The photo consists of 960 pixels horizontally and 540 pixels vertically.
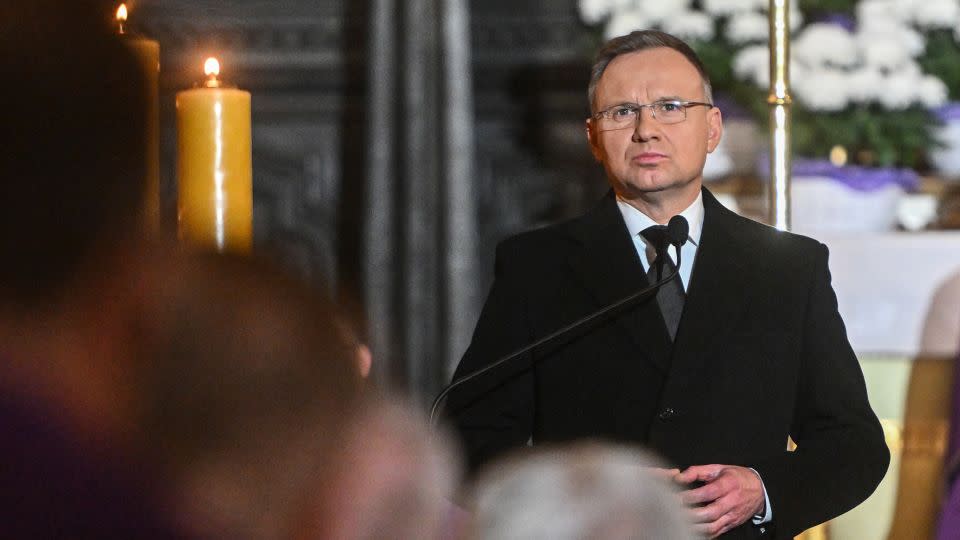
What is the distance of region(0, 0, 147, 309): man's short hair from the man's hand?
101cm

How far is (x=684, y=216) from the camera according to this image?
1776 millimetres

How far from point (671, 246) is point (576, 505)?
1410 millimetres

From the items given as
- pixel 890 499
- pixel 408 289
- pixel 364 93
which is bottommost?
pixel 890 499

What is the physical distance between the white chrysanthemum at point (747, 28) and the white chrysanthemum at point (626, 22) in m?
0.18

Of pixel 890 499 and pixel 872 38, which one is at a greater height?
pixel 872 38

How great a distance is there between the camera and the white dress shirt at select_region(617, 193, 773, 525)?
69.1 inches

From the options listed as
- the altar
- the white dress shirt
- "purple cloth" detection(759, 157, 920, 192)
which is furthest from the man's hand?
"purple cloth" detection(759, 157, 920, 192)

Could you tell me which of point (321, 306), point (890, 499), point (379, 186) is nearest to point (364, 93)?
A: point (379, 186)

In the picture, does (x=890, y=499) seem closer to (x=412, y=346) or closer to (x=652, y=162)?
(x=652, y=162)

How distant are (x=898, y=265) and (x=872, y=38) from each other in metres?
0.48

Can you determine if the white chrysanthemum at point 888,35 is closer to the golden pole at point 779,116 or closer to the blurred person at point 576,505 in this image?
the golden pole at point 779,116

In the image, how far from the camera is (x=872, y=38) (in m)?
2.59

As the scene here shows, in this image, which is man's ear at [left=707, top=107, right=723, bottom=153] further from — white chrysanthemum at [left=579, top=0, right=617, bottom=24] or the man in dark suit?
white chrysanthemum at [left=579, top=0, right=617, bottom=24]

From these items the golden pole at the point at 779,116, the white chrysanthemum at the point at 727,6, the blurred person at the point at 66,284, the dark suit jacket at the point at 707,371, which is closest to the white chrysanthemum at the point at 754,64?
the white chrysanthemum at the point at 727,6
